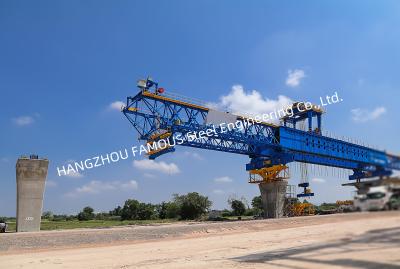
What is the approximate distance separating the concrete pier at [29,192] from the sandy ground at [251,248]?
1131cm

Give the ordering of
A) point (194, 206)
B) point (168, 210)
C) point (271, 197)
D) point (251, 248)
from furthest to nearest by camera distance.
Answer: point (168, 210)
point (194, 206)
point (271, 197)
point (251, 248)

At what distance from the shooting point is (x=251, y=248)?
24.7 meters

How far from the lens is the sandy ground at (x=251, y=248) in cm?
310

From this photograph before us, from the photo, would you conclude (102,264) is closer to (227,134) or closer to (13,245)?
(13,245)

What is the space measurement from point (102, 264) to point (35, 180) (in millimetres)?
26083

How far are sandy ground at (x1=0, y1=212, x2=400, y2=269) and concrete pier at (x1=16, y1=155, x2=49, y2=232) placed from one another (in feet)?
37.1

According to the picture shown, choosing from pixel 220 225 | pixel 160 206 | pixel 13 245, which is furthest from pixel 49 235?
pixel 160 206

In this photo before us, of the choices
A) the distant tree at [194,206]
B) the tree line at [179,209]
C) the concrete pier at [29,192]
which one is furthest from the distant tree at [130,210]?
the concrete pier at [29,192]

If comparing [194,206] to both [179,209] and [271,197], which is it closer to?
[179,209]

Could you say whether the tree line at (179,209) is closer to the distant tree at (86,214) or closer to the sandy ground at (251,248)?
the distant tree at (86,214)

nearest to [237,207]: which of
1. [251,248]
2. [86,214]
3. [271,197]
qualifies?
[271,197]

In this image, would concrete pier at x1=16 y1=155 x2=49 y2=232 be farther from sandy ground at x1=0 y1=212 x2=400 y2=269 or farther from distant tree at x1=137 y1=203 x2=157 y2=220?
distant tree at x1=137 y1=203 x2=157 y2=220

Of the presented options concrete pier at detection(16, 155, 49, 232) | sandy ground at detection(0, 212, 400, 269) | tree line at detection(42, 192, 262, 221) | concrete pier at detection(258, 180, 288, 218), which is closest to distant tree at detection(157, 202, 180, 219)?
tree line at detection(42, 192, 262, 221)

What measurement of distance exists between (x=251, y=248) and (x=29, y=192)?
3031 cm
